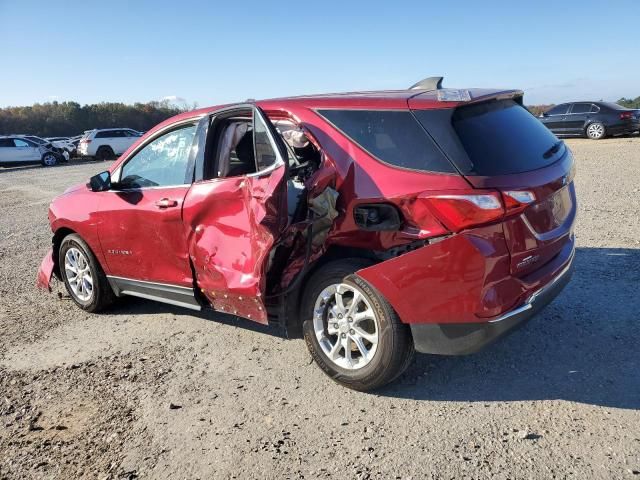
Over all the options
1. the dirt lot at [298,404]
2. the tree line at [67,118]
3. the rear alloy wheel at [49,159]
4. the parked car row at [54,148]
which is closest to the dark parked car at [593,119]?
the dirt lot at [298,404]

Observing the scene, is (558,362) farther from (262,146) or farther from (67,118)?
(67,118)

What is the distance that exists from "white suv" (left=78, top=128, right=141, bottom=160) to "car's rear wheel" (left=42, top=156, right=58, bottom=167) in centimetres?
138

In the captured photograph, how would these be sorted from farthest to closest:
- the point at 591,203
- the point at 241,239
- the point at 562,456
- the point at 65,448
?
the point at 591,203, the point at 241,239, the point at 65,448, the point at 562,456

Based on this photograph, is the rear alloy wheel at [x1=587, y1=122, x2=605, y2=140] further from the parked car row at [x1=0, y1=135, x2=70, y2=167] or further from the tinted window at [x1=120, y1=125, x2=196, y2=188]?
the parked car row at [x1=0, y1=135, x2=70, y2=167]

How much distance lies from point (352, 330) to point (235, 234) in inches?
40.9

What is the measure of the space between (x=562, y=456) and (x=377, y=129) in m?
2.02

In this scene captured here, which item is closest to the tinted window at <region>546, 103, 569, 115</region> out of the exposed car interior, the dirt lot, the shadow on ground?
the dirt lot

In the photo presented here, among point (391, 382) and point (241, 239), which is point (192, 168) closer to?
point (241, 239)

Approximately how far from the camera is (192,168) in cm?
416

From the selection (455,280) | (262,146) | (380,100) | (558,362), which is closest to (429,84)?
(380,100)

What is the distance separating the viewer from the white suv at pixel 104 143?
98.3 ft

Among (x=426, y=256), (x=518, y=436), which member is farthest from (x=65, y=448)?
(x=518, y=436)

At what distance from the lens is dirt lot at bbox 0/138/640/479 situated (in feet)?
9.02

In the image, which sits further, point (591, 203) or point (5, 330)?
point (591, 203)
